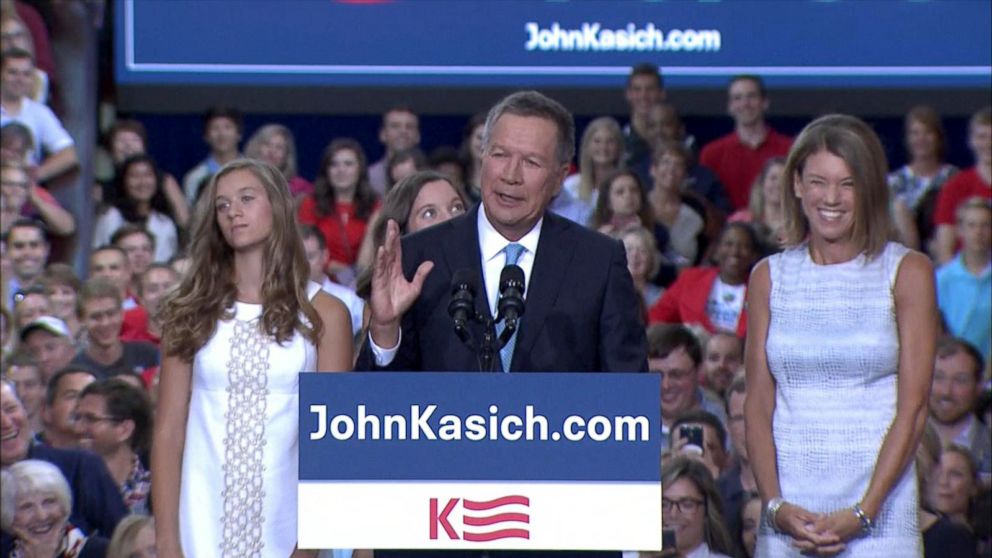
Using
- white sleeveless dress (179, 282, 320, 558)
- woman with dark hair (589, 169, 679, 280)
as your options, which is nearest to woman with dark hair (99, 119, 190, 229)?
woman with dark hair (589, 169, 679, 280)

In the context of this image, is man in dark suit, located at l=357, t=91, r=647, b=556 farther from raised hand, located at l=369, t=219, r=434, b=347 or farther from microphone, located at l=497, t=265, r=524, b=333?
microphone, located at l=497, t=265, r=524, b=333

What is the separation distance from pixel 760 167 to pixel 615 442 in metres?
6.57

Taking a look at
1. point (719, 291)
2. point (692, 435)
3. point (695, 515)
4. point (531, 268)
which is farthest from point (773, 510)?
point (719, 291)

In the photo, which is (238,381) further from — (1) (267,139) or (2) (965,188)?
(2) (965,188)

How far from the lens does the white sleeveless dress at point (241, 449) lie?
14.5 feet

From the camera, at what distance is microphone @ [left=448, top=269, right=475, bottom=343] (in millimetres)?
3393

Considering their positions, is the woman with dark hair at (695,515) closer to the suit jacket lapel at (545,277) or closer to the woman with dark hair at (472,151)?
the suit jacket lapel at (545,277)

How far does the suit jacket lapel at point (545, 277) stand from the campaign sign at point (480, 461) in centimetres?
41

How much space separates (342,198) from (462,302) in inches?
233

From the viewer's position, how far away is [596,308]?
3805 millimetres

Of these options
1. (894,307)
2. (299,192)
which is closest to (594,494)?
(894,307)

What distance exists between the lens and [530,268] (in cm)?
382

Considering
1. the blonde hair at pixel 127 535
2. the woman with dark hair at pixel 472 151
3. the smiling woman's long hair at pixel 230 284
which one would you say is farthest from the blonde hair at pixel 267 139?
the smiling woman's long hair at pixel 230 284

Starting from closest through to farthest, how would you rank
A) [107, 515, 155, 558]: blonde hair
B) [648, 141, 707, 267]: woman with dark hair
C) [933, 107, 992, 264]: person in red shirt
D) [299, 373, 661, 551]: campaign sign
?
[299, 373, 661, 551]: campaign sign, [107, 515, 155, 558]: blonde hair, [933, 107, 992, 264]: person in red shirt, [648, 141, 707, 267]: woman with dark hair
